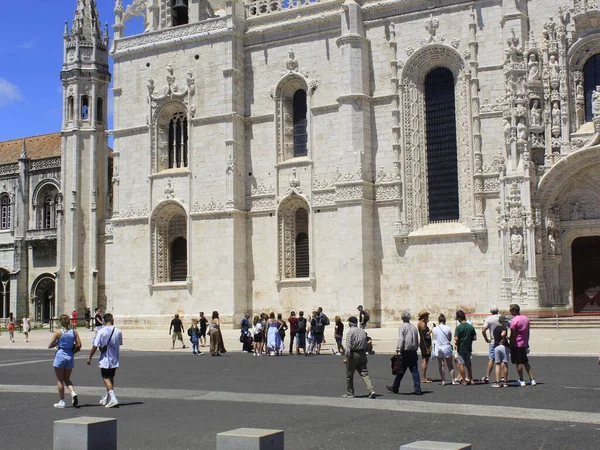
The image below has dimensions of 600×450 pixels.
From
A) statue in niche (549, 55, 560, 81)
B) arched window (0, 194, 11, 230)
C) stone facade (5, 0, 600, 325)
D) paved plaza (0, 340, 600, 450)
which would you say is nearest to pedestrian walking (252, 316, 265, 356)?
paved plaza (0, 340, 600, 450)

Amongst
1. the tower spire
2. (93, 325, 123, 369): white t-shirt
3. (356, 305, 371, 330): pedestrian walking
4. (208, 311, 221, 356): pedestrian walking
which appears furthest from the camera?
the tower spire

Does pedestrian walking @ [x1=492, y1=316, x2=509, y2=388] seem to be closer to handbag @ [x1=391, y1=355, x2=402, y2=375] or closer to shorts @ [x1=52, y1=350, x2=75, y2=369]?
handbag @ [x1=391, y1=355, x2=402, y2=375]

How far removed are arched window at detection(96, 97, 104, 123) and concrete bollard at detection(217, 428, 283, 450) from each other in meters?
46.6

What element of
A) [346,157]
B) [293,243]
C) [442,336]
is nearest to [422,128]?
[346,157]

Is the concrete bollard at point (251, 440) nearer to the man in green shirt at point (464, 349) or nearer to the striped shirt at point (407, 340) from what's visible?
the striped shirt at point (407, 340)

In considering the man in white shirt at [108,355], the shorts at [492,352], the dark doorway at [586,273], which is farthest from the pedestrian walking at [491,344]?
the dark doorway at [586,273]

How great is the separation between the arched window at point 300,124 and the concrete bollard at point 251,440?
3064cm

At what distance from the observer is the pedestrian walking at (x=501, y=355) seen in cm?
1717

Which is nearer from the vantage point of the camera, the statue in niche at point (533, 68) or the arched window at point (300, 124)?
the statue in niche at point (533, 68)

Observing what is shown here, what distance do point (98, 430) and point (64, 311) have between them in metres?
42.6

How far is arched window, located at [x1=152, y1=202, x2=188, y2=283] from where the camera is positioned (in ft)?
136

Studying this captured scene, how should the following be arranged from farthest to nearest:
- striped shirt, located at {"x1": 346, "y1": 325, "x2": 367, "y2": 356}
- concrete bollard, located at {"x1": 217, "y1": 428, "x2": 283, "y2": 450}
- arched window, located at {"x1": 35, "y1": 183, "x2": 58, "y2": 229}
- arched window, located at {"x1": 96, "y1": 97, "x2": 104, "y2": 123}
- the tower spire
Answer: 1. arched window, located at {"x1": 35, "y1": 183, "x2": 58, "y2": 229}
2. the tower spire
3. arched window, located at {"x1": 96, "y1": 97, "x2": 104, "y2": 123}
4. striped shirt, located at {"x1": 346, "y1": 325, "x2": 367, "y2": 356}
5. concrete bollard, located at {"x1": 217, "y1": 428, "x2": 283, "y2": 450}

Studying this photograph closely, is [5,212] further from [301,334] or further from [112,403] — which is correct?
[112,403]

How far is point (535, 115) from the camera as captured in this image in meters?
32.8
